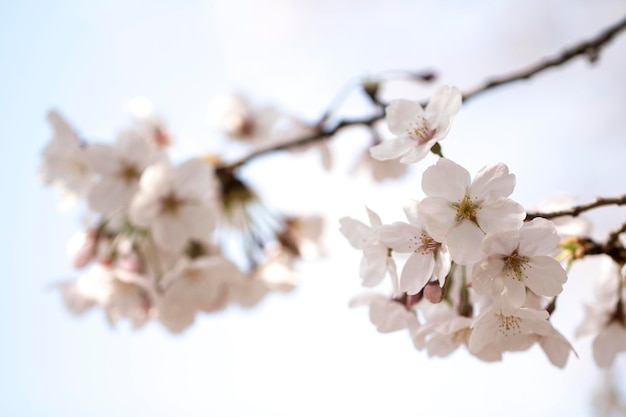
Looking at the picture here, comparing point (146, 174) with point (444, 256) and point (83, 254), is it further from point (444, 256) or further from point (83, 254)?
point (444, 256)

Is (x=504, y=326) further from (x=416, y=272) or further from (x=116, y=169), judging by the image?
(x=116, y=169)

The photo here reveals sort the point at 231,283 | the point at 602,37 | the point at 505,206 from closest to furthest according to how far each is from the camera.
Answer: the point at 505,206 → the point at 602,37 → the point at 231,283

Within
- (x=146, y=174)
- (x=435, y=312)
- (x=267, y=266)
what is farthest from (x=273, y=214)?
(x=435, y=312)

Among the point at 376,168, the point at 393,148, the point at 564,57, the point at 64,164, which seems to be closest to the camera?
the point at 393,148

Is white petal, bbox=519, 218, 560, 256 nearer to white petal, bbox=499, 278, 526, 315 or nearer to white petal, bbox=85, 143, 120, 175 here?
white petal, bbox=499, 278, 526, 315

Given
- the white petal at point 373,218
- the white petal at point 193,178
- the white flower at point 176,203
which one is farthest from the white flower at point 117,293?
the white petal at point 373,218

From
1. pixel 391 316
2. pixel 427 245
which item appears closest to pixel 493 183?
pixel 427 245

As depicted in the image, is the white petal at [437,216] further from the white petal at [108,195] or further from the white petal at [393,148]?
the white petal at [108,195]
